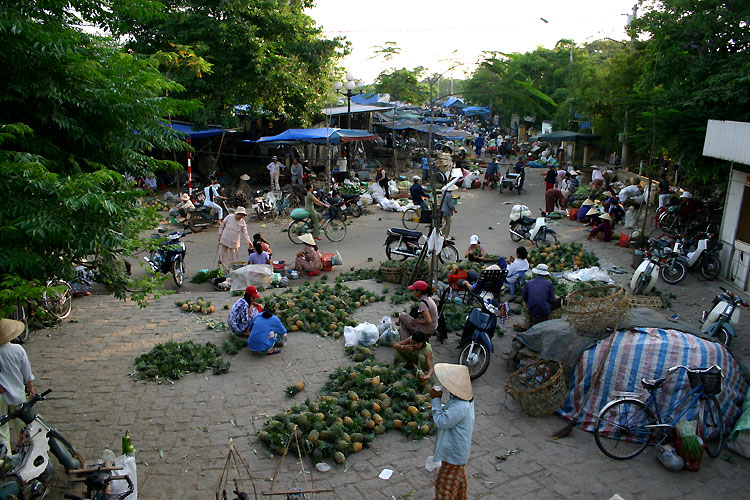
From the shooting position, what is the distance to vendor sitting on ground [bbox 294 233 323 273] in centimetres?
1240

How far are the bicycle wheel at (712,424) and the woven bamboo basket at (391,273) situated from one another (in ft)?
21.1

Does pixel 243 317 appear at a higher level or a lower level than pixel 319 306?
higher

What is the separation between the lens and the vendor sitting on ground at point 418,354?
7331 mm

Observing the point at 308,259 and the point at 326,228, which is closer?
the point at 308,259

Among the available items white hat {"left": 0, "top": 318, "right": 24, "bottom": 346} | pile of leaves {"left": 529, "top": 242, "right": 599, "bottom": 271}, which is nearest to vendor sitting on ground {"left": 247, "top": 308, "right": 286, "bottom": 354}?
white hat {"left": 0, "top": 318, "right": 24, "bottom": 346}

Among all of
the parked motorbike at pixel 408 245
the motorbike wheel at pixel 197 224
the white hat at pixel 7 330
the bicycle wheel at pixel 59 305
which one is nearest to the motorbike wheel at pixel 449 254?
the parked motorbike at pixel 408 245

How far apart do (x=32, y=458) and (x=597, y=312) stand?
6.26 meters

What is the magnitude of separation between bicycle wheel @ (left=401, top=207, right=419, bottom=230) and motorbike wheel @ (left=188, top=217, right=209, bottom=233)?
20.1 feet

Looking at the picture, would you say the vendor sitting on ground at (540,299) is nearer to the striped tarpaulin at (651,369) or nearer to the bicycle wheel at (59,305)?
the striped tarpaulin at (651,369)

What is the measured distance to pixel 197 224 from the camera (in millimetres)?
16938

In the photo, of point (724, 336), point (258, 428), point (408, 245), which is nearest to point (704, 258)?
point (724, 336)

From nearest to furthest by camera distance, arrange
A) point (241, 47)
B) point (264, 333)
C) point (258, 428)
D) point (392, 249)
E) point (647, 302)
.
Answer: point (258, 428), point (264, 333), point (647, 302), point (392, 249), point (241, 47)

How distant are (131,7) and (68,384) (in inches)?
190

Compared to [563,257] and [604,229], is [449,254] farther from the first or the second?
[604,229]
